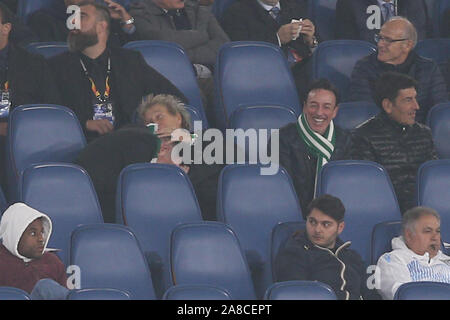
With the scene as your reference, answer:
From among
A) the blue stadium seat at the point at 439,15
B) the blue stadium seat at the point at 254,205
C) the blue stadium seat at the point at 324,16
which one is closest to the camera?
the blue stadium seat at the point at 254,205

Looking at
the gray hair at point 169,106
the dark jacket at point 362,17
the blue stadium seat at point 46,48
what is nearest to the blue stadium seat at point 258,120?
the gray hair at point 169,106

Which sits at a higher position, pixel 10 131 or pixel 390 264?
pixel 10 131

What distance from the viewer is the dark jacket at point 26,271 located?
13.3ft

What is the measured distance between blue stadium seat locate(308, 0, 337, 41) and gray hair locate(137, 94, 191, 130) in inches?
55.8

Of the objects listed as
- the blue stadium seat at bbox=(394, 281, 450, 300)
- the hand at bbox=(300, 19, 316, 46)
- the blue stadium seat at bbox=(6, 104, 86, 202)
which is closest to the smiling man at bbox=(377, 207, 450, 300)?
the blue stadium seat at bbox=(394, 281, 450, 300)

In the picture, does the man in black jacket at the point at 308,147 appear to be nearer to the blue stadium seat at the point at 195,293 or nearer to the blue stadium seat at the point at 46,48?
the blue stadium seat at the point at 46,48

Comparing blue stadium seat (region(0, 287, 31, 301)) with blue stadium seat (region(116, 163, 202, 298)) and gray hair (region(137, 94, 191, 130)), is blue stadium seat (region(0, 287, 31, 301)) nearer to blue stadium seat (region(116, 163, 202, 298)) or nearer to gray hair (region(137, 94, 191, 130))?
blue stadium seat (region(116, 163, 202, 298))

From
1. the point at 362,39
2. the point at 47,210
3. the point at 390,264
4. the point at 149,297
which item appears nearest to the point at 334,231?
the point at 390,264

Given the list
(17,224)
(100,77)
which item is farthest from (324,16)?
(17,224)

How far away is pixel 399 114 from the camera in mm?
5066

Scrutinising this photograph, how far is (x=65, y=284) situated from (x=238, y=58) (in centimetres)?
160

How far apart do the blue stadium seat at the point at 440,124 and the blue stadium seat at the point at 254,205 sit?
0.78 metres
